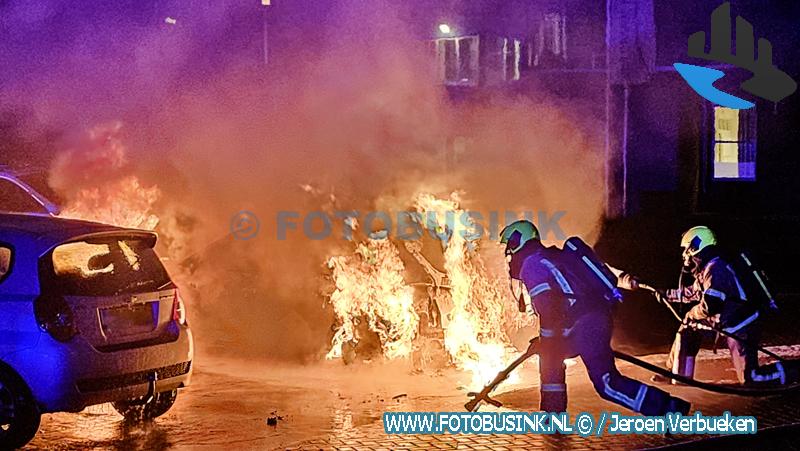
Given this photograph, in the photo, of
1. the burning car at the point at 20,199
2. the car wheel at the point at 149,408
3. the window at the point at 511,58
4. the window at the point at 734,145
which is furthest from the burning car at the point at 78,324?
the window at the point at 734,145

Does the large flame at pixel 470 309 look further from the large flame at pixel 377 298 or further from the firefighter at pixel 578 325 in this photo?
the firefighter at pixel 578 325

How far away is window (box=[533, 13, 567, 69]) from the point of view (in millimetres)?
19172

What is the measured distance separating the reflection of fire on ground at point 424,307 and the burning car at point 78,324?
2.67m

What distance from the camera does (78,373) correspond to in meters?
6.47

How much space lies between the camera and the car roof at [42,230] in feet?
22.0

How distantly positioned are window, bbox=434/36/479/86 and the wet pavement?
33.8 feet

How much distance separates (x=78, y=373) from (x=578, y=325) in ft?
11.4

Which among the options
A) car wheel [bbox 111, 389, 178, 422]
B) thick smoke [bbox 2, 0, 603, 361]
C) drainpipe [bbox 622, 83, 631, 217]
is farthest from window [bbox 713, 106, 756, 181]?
car wheel [bbox 111, 389, 178, 422]

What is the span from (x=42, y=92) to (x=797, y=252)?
14022 mm

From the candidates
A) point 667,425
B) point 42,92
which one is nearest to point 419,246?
point 667,425

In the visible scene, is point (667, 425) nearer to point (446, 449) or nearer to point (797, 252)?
point (446, 449)

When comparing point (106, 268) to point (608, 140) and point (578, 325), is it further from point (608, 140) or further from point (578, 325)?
point (608, 140)

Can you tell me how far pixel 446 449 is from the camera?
6.45 metres
